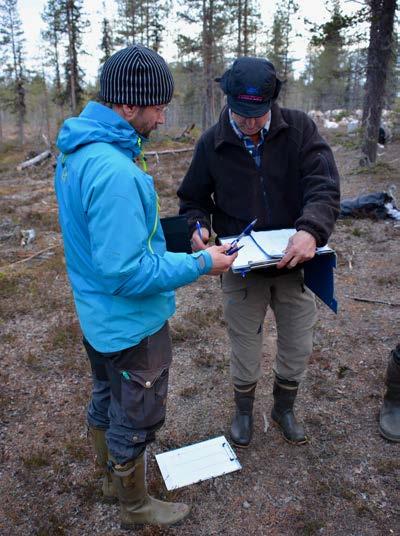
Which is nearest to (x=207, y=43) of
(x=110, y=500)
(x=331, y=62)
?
(x=331, y=62)

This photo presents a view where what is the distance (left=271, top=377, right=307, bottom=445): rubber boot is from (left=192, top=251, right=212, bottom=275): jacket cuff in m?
1.48

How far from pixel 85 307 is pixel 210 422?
179 cm

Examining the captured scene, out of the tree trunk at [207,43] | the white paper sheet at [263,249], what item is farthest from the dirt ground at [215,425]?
the tree trunk at [207,43]

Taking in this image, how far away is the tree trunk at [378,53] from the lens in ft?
35.7

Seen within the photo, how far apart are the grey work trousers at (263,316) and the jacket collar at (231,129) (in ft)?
2.59

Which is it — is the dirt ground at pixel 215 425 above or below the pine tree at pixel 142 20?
below

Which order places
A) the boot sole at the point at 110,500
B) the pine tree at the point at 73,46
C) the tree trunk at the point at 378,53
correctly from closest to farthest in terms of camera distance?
the boot sole at the point at 110,500 → the tree trunk at the point at 378,53 → the pine tree at the point at 73,46

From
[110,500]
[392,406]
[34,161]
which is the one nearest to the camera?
[110,500]

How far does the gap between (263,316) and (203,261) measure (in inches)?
42.5

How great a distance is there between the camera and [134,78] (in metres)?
1.73

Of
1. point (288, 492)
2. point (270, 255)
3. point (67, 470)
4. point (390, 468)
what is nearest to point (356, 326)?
point (390, 468)

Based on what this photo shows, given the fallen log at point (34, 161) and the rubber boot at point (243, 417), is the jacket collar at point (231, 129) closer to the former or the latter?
the rubber boot at point (243, 417)

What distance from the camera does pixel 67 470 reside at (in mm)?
2943

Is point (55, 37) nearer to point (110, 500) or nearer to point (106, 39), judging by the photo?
point (106, 39)
